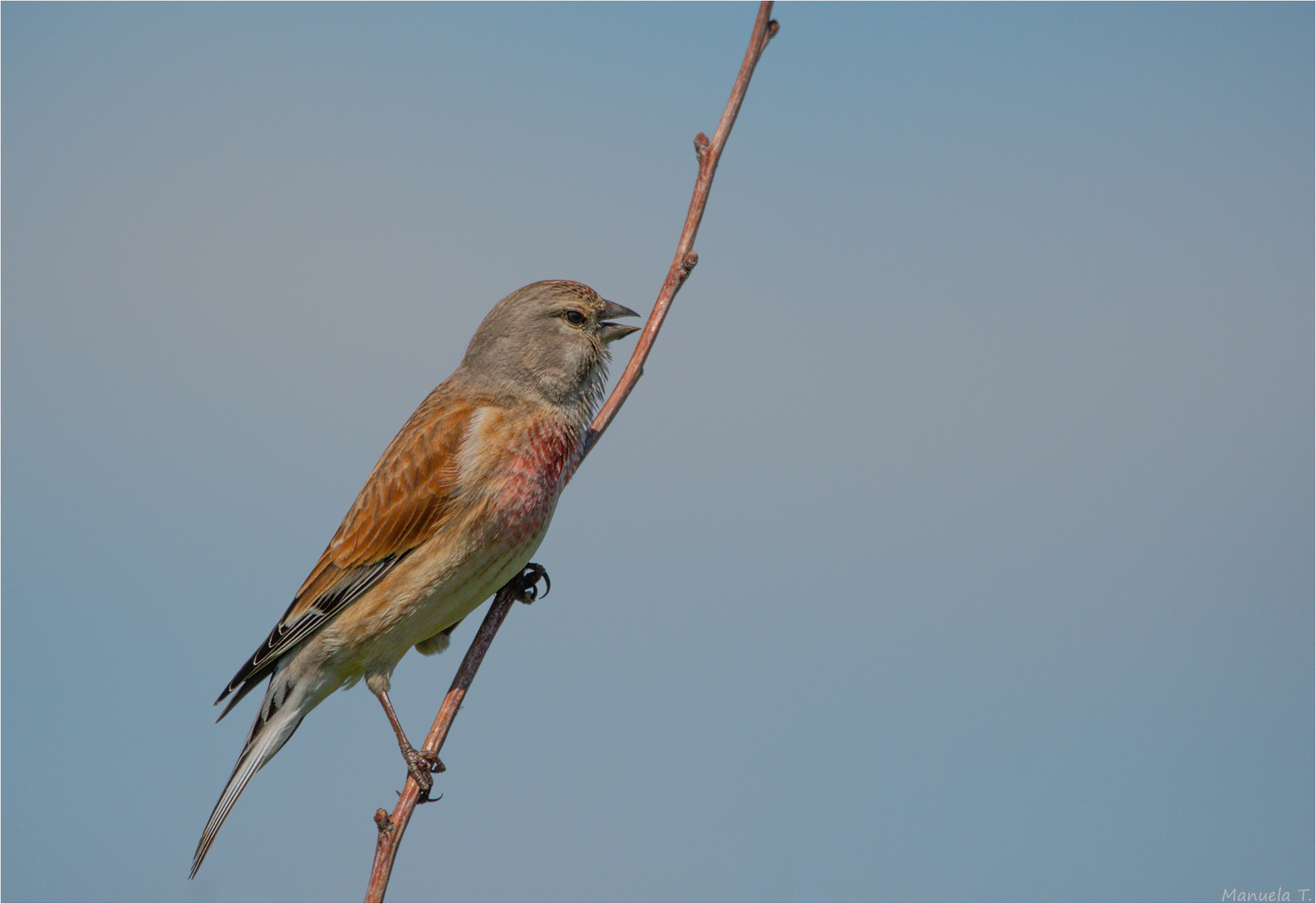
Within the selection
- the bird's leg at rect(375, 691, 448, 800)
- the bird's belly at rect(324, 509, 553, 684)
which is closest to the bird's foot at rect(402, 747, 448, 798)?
the bird's leg at rect(375, 691, 448, 800)

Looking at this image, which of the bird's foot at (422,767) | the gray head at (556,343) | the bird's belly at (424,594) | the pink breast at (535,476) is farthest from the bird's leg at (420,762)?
the gray head at (556,343)

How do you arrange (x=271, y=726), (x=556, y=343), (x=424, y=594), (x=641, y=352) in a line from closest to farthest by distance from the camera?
(x=641, y=352), (x=424, y=594), (x=271, y=726), (x=556, y=343)

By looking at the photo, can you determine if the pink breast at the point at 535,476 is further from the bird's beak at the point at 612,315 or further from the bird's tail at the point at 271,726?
the bird's tail at the point at 271,726

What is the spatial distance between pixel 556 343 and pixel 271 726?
211 cm

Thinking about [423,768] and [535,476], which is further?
[535,476]

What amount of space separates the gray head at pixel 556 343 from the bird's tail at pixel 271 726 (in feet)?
5.25

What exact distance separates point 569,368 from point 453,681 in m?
1.58

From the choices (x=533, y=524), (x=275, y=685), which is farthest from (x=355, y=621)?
(x=533, y=524)

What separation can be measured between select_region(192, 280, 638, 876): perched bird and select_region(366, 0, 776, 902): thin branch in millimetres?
376

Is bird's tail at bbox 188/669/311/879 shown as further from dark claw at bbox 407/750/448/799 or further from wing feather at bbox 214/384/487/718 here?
dark claw at bbox 407/750/448/799

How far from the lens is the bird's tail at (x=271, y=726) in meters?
4.80

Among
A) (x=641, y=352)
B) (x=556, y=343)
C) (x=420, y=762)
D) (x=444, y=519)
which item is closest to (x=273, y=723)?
(x=420, y=762)

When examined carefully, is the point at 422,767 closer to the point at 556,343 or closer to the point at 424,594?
the point at 424,594

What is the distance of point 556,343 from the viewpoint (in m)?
5.08
